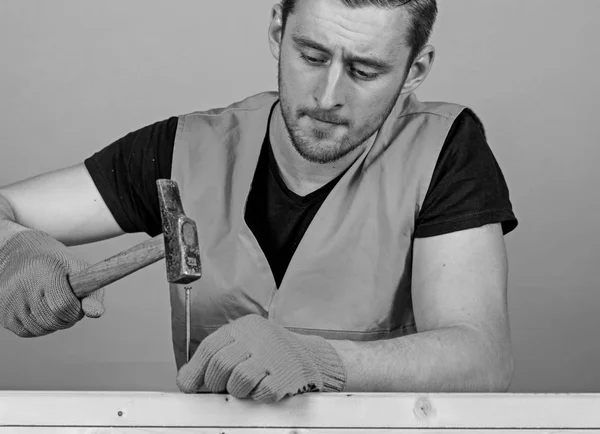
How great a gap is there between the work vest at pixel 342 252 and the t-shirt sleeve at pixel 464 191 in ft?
0.07

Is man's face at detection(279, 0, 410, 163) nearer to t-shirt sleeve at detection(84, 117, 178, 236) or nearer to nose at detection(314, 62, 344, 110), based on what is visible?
nose at detection(314, 62, 344, 110)

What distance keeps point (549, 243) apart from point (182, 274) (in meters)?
2.04

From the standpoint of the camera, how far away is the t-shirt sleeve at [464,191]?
2133 mm

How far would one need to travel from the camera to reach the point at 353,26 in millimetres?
2092

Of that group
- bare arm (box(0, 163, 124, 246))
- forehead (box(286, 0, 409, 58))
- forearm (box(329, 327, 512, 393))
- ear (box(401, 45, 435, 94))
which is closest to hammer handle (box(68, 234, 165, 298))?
forearm (box(329, 327, 512, 393))

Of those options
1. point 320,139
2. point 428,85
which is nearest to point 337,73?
point 320,139

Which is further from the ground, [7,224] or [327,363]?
[7,224]

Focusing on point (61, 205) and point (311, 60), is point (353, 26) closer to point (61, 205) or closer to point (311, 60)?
point (311, 60)

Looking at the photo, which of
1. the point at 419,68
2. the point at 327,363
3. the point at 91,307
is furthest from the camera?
the point at 419,68

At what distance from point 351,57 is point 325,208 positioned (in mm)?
339

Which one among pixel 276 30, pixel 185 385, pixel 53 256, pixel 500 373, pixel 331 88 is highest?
pixel 276 30

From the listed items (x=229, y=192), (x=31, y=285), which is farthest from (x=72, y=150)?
(x=31, y=285)

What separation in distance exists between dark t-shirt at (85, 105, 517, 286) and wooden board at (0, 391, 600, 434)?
22.5 inches

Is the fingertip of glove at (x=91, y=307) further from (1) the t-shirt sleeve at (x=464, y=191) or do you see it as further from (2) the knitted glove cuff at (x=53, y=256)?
(1) the t-shirt sleeve at (x=464, y=191)
